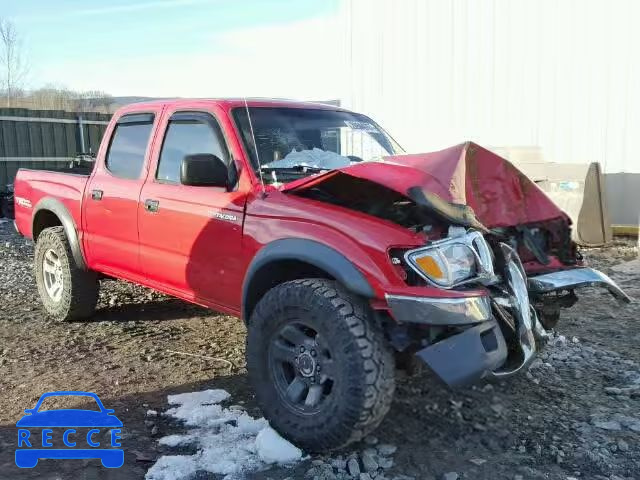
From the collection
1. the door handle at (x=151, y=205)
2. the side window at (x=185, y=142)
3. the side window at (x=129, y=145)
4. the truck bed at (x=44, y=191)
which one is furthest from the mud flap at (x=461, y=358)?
the truck bed at (x=44, y=191)

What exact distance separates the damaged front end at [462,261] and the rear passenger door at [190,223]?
2.07 ft

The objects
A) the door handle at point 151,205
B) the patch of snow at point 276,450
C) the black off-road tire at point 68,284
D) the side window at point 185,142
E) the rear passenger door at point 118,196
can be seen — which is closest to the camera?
the patch of snow at point 276,450

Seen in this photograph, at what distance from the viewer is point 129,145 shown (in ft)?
16.2

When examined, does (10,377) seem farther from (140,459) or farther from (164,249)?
(140,459)

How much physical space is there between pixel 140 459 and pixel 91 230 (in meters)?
2.49

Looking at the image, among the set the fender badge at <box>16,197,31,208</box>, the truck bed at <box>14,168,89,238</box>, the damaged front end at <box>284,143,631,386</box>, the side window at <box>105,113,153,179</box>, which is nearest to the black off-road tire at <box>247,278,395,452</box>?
the damaged front end at <box>284,143,631,386</box>

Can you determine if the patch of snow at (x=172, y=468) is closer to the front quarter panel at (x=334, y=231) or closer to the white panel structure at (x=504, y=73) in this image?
the front quarter panel at (x=334, y=231)

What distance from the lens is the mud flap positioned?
2830 millimetres

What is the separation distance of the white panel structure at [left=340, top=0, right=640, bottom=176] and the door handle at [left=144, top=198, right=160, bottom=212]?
7349 millimetres

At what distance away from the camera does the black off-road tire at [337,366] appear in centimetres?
293

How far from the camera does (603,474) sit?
300 cm

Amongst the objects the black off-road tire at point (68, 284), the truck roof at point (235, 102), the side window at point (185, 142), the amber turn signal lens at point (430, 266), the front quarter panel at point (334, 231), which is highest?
the truck roof at point (235, 102)

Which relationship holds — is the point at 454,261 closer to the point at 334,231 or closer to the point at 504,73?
the point at 334,231

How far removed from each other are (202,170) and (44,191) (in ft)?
9.11
